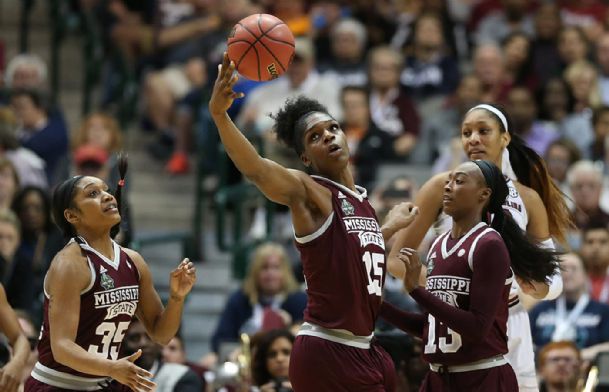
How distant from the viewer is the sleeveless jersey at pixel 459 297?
6715 millimetres

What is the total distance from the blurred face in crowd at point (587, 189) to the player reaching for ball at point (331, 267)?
507cm

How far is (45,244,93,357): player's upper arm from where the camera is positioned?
6727 millimetres

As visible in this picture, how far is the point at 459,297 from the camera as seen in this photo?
6.72 m

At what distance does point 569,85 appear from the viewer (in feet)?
43.0

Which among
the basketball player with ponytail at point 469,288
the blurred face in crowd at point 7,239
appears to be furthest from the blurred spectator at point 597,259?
the blurred face in crowd at point 7,239

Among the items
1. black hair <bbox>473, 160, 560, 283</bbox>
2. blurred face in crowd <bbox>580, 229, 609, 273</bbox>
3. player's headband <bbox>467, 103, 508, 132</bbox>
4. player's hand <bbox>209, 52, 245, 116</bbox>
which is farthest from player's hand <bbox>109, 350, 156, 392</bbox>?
blurred face in crowd <bbox>580, 229, 609, 273</bbox>

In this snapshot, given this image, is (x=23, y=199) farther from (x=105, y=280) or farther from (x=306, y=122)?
(x=306, y=122)

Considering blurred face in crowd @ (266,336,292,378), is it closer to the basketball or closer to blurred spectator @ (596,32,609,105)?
the basketball

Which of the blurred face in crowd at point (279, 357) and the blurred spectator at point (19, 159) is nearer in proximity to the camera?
the blurred face in crowd at point (279, 357)

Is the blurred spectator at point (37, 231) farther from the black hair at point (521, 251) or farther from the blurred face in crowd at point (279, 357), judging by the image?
the black hair at point (521, 251)

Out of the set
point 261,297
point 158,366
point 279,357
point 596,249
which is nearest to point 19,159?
point 261,297

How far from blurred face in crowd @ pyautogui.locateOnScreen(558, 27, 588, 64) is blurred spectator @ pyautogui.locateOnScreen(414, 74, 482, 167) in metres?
1.09

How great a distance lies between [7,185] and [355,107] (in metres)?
3.18

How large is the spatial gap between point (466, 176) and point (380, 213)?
368 cm
